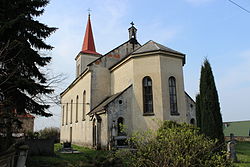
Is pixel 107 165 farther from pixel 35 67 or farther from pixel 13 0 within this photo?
pixel 13 0

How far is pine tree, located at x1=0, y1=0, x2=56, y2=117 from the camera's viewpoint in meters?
8.77

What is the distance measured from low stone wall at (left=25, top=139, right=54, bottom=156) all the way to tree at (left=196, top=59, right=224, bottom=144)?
9.36m

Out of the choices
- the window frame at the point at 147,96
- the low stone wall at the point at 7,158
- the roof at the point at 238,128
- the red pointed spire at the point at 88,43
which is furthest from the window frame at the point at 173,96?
the roof at the point at 238,128

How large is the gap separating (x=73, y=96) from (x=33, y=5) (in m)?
19.0

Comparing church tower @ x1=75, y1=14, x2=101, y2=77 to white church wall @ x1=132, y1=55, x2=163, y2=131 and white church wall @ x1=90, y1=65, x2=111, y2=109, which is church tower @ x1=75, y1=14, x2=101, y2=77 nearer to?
white church wall @ x1=90, y1=65, x2=111, y2=109

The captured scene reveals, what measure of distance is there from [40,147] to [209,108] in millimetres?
10392

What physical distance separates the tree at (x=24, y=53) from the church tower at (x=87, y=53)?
1835 centimetres

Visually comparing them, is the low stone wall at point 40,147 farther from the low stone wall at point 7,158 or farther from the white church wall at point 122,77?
the white church wall at point 122,77

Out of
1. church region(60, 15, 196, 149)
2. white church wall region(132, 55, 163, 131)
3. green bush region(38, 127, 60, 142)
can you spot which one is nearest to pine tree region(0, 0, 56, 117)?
church region(60, 15, 196, 149)

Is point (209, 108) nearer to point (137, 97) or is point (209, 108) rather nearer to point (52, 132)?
point (137, 97)

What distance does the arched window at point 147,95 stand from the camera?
17.2 m

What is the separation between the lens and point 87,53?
3044cm

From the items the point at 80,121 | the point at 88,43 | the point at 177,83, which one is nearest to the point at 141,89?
the point at 177,83

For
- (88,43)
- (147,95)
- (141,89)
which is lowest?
(147,95)
